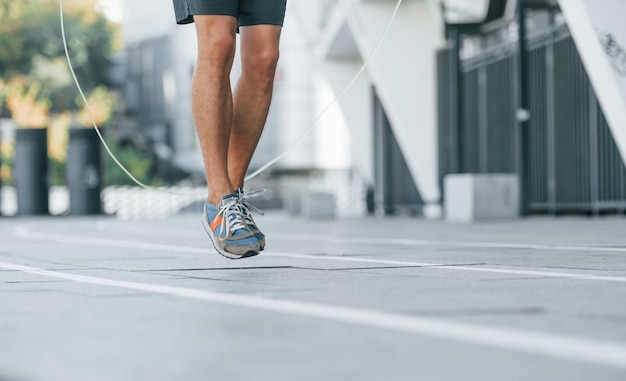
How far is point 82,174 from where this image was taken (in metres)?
25.3

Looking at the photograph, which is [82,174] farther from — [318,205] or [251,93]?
[251,93]

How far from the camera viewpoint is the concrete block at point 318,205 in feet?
67.8

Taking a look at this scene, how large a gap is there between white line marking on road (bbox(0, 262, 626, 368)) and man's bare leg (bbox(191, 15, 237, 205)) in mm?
1623

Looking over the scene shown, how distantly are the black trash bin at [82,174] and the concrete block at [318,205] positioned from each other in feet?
19.9

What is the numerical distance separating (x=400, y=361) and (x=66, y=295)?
168 centimetres

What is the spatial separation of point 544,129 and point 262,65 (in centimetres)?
1217

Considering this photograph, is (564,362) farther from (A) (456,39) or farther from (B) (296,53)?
(B) (296,53)

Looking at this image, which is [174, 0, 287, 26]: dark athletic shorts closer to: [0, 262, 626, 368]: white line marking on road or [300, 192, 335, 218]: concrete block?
[0, 262, 626, 368]: white line marking on road

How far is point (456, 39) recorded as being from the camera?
59.1ft

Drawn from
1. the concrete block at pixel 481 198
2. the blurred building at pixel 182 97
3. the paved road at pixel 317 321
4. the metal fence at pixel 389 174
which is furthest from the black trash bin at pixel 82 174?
the paved road at pixel 317 321

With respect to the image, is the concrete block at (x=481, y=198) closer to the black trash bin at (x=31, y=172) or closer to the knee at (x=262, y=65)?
the knee at (x=262, y=65)

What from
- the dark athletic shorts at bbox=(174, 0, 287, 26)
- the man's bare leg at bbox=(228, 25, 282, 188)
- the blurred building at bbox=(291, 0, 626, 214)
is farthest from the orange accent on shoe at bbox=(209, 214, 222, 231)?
the blurred building at bbox=(291, 0, 626, 214)

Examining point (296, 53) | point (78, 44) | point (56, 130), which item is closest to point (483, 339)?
point (296, 53)

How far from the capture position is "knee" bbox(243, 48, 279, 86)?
17.3ft
